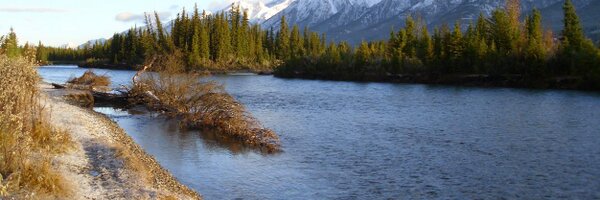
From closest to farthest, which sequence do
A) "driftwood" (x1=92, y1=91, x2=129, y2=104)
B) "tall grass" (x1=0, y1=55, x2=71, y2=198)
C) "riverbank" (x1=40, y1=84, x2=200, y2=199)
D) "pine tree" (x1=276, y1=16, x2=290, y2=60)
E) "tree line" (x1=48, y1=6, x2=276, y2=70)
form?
"tall grass" (x1=0, y1=55, x2=71, y2=198) < "riverbank" (x1=40, y1=84, x2=200, y2=199) < "driftwood" (x1=92, y1=91, x2=129, y2=104) < "tree line" (x1=48, y1=6, x2=276, y2=70) < "pine tree" (x1=276, y1=16, x2=290, y2=60)

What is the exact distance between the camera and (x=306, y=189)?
1870 cm

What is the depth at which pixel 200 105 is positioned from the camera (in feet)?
113

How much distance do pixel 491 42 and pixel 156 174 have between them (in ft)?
269

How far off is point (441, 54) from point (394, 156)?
7435cm

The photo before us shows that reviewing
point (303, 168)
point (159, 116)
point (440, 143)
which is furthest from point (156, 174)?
point (159, 116)

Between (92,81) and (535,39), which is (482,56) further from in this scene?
(92,81)

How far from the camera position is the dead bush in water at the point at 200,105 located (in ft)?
92.8

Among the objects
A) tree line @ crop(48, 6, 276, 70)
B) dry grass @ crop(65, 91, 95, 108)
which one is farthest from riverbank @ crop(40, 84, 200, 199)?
tree line @ crop(48, 6, 276, 70)

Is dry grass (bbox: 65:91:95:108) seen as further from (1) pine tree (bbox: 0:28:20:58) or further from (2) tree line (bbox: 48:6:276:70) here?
(2) tree line (bbox: 48:6:276:70)

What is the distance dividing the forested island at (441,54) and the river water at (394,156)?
1725 centimetres

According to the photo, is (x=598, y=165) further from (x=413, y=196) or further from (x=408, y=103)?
(x=408, y=103)

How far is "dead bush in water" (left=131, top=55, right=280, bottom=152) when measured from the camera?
28.3m

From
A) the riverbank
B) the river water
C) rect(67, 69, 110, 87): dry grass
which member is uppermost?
rect(67, 69, 110, 87): dry grass

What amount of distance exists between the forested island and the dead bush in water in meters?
5.25
